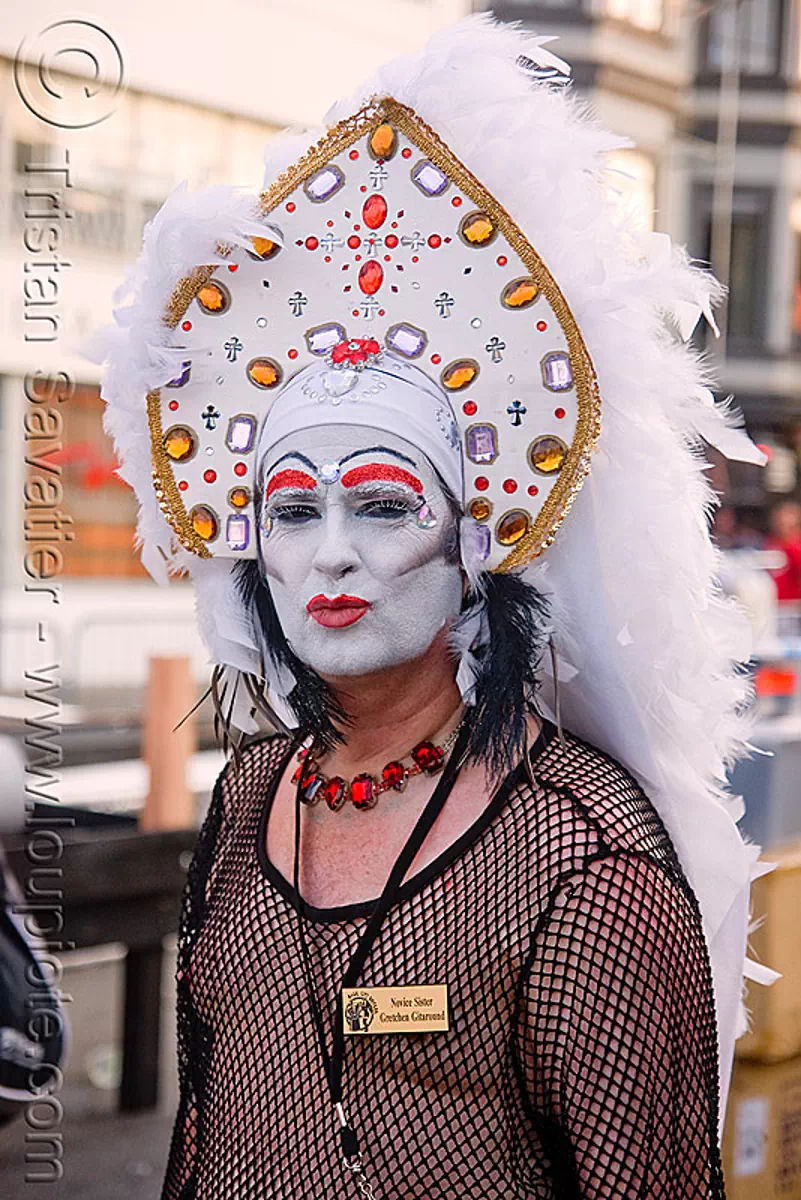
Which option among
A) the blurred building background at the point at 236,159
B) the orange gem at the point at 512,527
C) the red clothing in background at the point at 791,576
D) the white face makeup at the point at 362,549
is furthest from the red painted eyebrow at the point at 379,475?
the red clothing in background at the point at 791,576

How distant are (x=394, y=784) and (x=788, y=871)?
1.80m

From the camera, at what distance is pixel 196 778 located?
5.92 metres

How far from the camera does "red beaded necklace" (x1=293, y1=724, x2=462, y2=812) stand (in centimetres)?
168

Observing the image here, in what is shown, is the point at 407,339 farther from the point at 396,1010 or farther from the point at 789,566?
the point at 789,566

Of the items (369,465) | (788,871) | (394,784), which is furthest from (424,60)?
(788,871)

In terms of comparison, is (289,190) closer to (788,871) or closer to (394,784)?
(394,784)

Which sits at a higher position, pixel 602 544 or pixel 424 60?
pixel 424 60

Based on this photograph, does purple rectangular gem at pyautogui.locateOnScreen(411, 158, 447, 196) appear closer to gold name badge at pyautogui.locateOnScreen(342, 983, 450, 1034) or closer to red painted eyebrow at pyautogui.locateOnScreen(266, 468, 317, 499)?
red painted eyebrow at pyautogui.locateOnScreen(266, 468, 317, 499)

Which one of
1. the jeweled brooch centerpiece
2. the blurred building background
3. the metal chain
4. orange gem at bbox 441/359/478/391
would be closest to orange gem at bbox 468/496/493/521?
the jeweled brooch centerpiece

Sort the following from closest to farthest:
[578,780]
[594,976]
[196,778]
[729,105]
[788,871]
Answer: [594,976], [578,780], [788,871], [196,778], [729,105]

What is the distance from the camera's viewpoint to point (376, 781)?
5.63 feet

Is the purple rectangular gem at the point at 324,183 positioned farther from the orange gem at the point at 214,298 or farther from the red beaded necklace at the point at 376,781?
the red beaded necklace at the point at 376,781

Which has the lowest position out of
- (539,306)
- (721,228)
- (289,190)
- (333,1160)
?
(333,1160)

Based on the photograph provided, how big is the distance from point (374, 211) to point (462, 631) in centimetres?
47
